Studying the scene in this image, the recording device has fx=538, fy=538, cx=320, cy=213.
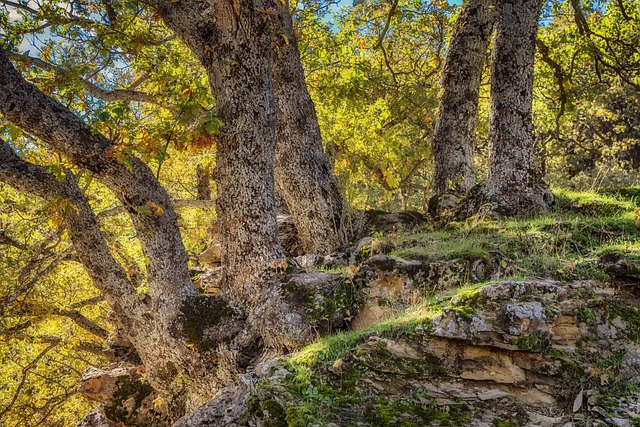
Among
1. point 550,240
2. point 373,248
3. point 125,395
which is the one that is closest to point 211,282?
point 125,395

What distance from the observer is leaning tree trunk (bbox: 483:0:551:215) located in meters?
7.88

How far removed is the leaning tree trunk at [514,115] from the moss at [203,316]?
4.17 m

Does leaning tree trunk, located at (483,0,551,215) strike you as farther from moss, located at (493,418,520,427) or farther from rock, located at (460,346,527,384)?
moss, located at (493,418,520,427)

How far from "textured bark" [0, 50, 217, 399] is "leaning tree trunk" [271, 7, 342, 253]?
2.43 m

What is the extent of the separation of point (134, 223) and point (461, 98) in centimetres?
621

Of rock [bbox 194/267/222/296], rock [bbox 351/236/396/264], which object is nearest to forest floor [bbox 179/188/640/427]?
rock [bbox 351/236/396/264]

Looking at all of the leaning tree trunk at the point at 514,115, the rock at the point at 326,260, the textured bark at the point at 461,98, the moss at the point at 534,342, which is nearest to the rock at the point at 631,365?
the moss at the point at 534,342

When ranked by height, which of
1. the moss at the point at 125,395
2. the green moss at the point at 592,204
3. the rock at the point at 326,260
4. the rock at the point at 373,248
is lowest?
the moss at the point at 125,395

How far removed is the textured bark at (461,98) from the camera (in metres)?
9.73

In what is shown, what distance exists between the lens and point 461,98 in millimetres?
9883

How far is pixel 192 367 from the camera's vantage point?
6809 mm

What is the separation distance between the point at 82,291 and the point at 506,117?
1150 centimetres

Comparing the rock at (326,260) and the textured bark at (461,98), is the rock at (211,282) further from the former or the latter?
the textured bark at (461,98)

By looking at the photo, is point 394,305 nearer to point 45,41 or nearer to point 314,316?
point 314,316
